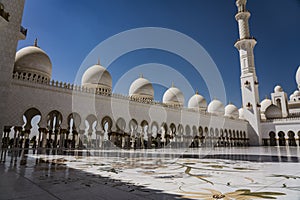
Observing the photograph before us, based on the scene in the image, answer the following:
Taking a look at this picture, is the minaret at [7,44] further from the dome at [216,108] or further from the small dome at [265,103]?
the small dome at [265,103]

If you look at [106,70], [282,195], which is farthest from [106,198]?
[106,70]

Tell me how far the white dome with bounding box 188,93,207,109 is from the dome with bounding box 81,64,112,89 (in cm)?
1152

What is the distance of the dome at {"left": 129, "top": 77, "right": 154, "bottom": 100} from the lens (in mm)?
18000

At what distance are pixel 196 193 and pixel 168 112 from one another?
13.5 m

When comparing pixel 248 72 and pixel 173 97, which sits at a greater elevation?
pixel 248 72

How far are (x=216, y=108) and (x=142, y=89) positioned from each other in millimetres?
11542

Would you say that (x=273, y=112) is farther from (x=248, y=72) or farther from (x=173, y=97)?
(x=173, y=97)

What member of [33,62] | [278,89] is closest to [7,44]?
[33,62]

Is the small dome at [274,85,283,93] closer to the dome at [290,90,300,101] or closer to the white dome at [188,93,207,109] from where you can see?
the dome at [290,90,300,101]

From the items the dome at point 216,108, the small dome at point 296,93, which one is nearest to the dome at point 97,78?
the dome at point 216,108

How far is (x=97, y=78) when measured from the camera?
15.3 metres

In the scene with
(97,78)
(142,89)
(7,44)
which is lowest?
(7,44)

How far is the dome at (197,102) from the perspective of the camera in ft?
76.0

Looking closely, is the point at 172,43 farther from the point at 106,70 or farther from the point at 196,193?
the point at 196,193
